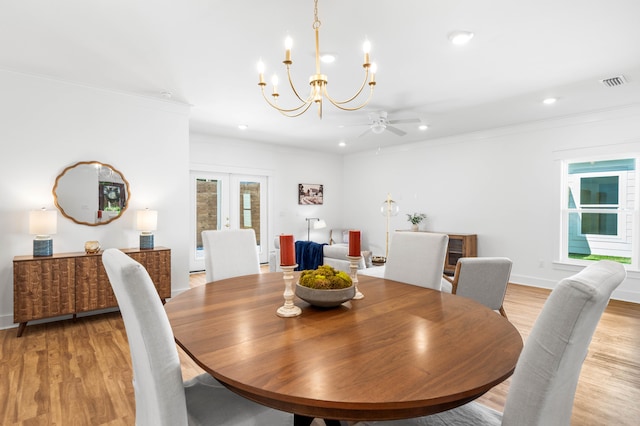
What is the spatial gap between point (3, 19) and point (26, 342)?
2688mm

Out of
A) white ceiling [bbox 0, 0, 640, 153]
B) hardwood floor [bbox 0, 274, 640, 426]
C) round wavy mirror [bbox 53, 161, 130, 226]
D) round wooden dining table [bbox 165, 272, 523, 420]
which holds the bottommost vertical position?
hardwood floor [bbox 0, 274, 640, 426]

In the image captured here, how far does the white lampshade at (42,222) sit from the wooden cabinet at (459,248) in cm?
538

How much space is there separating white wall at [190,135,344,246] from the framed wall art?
0.10 metres

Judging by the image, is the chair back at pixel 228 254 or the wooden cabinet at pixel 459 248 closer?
the chair back at pixel 228 254

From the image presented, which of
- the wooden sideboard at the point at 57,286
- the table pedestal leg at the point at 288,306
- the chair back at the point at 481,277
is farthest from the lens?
the wooden sideboard at the point at 57,286

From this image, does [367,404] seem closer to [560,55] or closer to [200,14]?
[200,14]

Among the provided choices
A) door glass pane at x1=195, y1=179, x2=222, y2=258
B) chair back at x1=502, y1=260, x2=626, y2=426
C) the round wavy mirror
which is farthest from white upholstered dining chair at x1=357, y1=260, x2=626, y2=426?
door glass pane at x1=195, y1=179, x2=222, y2=258

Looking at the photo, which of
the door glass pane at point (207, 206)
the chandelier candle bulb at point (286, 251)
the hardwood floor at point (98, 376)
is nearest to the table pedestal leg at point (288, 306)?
the chandelier candle bulb at point (286, 251)

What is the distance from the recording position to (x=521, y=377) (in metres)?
0.83

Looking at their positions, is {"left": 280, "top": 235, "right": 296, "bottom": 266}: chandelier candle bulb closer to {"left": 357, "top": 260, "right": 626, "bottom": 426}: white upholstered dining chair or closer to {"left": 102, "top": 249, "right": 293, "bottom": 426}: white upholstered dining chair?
{"left": 102, "top": 249, "right": 293, "bottom": 426}: white upholstered dining chair

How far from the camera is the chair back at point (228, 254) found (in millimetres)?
2316

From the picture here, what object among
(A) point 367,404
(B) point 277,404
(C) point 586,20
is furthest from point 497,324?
(C) point 586,20

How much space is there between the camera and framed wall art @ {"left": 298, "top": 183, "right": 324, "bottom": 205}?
7.44 meters

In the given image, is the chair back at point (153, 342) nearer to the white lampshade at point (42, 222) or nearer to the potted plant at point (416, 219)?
the white lampshade at point (42, 222)
